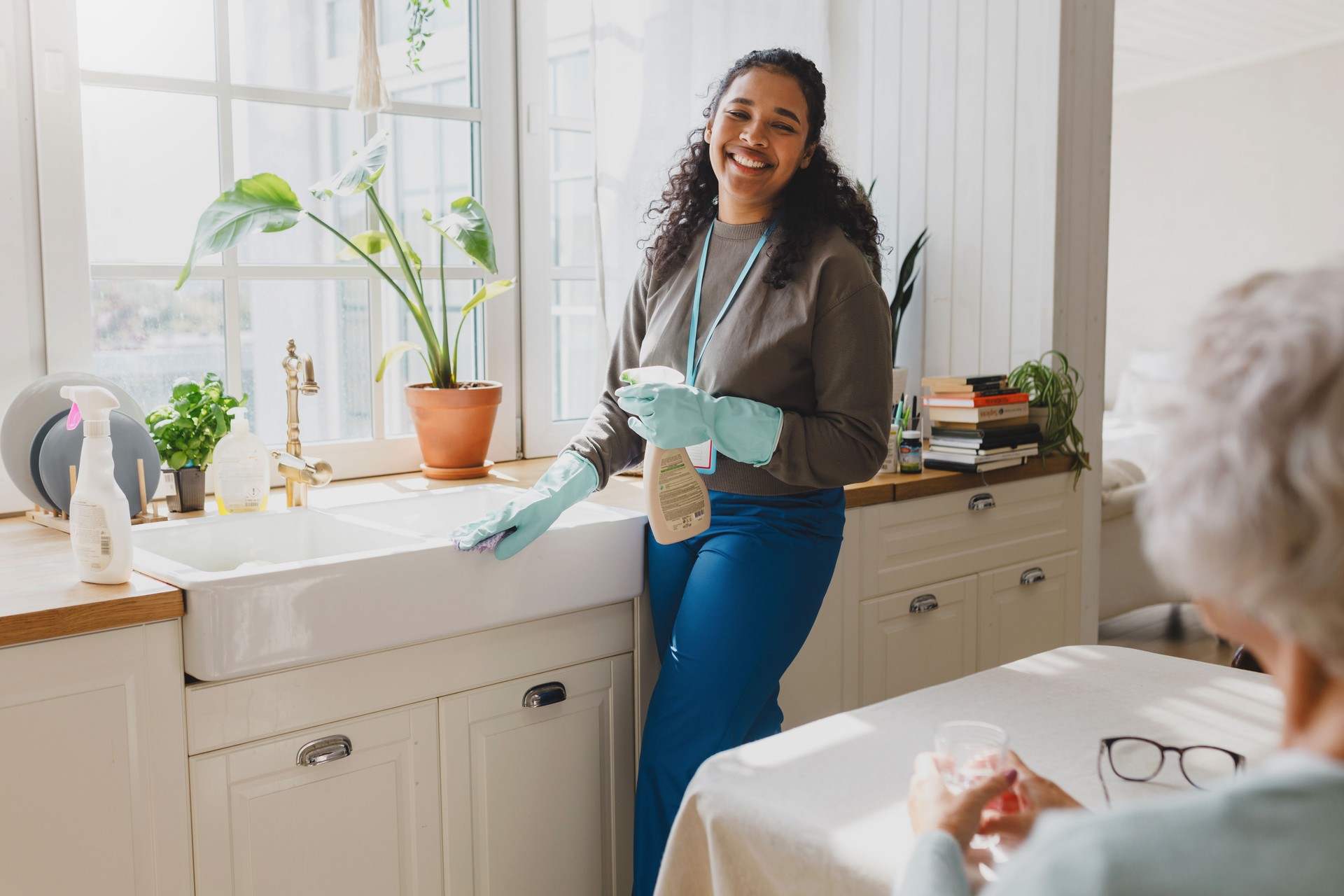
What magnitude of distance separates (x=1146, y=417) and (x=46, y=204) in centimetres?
204

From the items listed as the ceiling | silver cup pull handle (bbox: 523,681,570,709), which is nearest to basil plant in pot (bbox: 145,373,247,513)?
silver cup pull handle (bbox: 523,681,570,709)

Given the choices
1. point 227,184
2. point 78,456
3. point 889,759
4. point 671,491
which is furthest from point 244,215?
point 889,759

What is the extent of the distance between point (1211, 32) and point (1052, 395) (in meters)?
4.16

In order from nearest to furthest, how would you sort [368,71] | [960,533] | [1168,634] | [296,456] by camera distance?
[296,456] < [368,71] < [960,533] < [1168,634]

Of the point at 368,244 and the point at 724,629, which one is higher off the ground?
the point at 368,244

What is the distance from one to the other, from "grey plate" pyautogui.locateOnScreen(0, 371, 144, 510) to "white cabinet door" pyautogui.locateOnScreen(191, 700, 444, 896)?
56 centimetres

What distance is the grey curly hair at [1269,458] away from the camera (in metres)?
0.50

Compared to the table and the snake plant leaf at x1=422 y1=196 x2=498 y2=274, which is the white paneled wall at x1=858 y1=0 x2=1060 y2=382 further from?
the table

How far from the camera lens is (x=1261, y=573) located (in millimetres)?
527

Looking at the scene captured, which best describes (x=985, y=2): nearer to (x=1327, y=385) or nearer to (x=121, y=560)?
(x=121, y=560)

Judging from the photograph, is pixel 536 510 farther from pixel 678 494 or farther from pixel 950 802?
pixel 950 802

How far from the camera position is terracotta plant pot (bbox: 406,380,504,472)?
7.79 ft

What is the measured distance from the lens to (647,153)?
2.65 m

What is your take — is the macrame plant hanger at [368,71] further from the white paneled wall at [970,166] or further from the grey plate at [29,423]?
the white paneled wall at [970,166]
